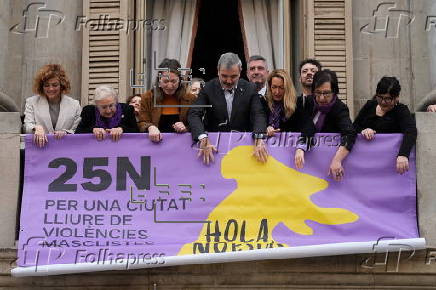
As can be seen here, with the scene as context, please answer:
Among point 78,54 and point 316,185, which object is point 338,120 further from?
point 78,54

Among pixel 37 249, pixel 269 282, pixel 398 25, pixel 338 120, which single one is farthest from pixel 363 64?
pixel 37 249

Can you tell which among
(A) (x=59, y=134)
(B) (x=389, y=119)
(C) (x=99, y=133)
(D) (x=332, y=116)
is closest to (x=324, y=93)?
(D) (x=332, y=116)

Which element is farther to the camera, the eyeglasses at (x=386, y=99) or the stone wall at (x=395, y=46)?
the stone wall at (x=395, y=46)

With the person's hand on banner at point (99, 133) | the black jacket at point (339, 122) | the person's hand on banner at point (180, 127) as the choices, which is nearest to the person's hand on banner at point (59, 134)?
the person's hand on banner at point (99, 133)

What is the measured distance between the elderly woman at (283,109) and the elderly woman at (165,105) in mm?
862

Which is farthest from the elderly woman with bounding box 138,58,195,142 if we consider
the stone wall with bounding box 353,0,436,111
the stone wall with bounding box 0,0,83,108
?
the stone wall with bounding box 353,0,436,111

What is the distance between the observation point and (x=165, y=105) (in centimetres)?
924

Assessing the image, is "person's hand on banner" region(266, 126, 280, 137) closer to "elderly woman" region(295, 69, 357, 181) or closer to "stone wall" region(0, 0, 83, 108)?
"elderly woman" region(295, 69, 357, 181)

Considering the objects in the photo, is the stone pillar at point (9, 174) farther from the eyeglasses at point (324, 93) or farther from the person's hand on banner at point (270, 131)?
the eyeglasses at point (324, 93)

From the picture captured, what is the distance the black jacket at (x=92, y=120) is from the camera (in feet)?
29.9

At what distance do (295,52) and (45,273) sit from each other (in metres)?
5.66

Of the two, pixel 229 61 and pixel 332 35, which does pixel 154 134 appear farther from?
pixel 332 35

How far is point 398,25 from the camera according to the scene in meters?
12.5

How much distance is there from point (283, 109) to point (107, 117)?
1.83 meters
